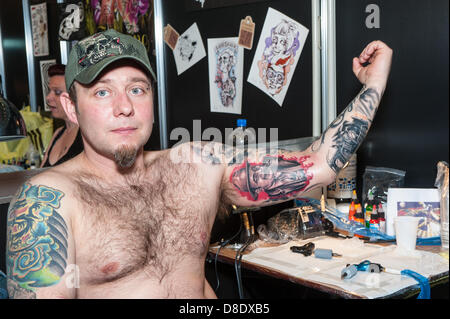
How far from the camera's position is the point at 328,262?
5.20 ft

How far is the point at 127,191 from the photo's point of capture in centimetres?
138

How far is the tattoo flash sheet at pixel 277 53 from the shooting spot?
2311 millimetres

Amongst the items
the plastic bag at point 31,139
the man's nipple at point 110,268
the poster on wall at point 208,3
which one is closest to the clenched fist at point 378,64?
the man's nipple at point 110,268

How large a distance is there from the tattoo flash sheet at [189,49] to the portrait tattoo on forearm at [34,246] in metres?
1.84

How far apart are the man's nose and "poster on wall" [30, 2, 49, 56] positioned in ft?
10.7

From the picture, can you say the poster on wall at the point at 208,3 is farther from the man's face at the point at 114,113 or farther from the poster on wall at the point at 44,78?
the poster on wall at the point at 44,78

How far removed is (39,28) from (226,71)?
242 centimetres

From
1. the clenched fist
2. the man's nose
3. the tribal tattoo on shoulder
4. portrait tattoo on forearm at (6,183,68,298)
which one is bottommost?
portrait tattoo on forearm at (6,183,68,298)

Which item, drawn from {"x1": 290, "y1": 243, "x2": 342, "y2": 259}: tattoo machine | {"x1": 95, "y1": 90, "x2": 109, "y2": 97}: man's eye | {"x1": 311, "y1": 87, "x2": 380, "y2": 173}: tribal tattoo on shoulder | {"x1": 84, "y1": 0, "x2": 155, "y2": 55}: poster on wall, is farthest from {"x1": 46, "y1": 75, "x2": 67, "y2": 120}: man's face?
{"x1": 311, "y1": 87, "x2": 380, "y2": 173}: tribal tattoo on shoulder

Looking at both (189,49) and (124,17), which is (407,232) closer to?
(189,49)

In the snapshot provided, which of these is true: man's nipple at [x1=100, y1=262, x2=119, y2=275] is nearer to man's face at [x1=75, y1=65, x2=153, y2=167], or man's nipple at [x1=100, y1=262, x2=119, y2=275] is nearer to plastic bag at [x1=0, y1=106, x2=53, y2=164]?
man's face at [x1=75, y1=65, x2=153, y2=167]

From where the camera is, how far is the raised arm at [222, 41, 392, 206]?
1.49m

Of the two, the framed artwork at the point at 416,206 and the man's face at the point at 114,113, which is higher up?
the man's face at the point at 114,113
